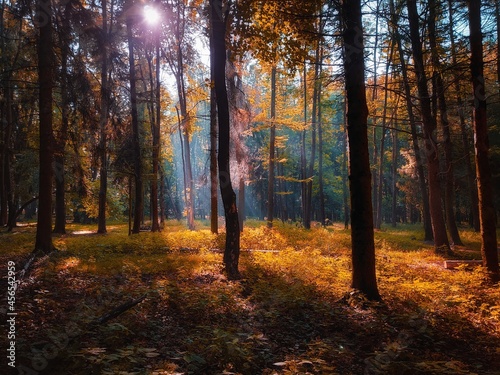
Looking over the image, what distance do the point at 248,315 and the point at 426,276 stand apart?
5.50 metres

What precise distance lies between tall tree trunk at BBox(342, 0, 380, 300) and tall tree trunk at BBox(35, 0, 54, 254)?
30.8 feet

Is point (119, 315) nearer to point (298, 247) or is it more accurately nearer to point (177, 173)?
point (298, 247)

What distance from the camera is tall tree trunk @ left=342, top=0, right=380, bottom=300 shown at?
6.54m

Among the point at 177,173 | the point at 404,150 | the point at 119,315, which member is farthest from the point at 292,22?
the point at 177,173

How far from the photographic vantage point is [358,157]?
6.54 meters

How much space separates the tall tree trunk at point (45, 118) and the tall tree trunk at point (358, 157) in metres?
9.38

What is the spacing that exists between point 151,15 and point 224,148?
34.2ft

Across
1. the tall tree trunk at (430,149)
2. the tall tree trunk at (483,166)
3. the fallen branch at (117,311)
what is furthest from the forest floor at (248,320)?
the tall tree trunk at (430,149)

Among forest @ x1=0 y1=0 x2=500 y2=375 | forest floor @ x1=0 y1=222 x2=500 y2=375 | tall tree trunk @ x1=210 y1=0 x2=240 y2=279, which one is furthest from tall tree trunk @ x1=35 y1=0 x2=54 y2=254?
tall tree trunk @ x1=210 y1=0 x2=240 y2=279

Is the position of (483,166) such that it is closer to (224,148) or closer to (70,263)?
(224,148)

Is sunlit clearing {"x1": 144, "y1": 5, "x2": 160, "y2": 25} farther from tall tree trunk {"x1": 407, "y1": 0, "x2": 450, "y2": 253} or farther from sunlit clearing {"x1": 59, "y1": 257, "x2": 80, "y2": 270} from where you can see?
sunlit clearing {"x1": 59, "y1": 257, "x2": 80, "y2": 270}

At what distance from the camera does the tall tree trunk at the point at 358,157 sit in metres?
6.54

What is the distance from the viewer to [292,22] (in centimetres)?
772

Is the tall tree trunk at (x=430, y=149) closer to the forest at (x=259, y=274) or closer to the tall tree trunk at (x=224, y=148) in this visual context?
the forest at (x=259, y=274)
